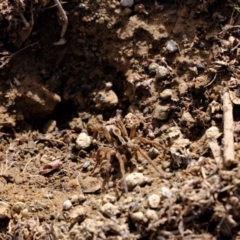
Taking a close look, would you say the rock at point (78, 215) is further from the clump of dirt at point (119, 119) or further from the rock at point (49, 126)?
the rock at point (49, 126)

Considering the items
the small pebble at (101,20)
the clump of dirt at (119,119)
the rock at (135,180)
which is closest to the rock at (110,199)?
the clump of dirt at (119,119)

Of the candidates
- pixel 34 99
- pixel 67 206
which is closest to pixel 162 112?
pixel 67 206

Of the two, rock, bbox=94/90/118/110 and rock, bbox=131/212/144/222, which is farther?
rock, bbox=94/90/118/110

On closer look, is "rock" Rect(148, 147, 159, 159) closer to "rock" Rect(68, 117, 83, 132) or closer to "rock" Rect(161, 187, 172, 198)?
"rock" Rect(161, 187, 172, 198)

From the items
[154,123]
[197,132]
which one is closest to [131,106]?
[154,123]

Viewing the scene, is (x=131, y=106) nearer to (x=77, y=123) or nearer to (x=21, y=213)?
(x=77, y=123)

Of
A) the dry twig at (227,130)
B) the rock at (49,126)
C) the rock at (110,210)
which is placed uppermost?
the dry twig at (227,130)

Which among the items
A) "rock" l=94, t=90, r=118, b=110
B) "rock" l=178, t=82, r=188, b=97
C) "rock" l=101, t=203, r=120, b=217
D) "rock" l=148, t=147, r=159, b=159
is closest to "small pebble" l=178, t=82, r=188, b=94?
"rock" l=178, t=82, r=188, b=97
